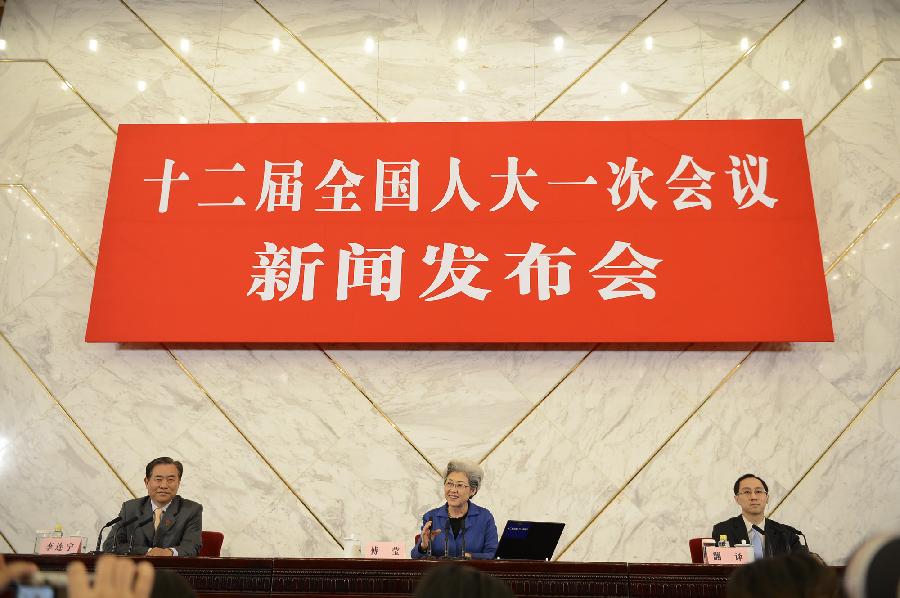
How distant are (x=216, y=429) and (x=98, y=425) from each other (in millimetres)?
594

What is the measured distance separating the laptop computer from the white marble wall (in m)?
1.11

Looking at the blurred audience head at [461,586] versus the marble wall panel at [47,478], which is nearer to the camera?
the blurred audience head at [461,586]

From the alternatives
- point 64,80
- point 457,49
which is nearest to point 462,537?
point 457,49

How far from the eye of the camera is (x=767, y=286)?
14.9ft

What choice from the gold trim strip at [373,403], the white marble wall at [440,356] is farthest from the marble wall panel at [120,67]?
the gold trim strip at [373,403]

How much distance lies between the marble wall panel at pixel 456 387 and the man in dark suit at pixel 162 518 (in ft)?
3.58

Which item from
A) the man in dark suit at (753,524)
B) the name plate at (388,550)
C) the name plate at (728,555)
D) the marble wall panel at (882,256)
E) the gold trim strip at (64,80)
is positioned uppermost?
the gold trim strip at (64,80)

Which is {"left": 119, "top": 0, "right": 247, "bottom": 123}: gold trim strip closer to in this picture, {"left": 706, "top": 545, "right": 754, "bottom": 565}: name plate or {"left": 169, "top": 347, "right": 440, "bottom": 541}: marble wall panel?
{"left": 169, "top": 347, "right": 440, "bottom": 541}: marble wall panel

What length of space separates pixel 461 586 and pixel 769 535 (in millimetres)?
3118

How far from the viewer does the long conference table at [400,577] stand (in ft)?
8.51

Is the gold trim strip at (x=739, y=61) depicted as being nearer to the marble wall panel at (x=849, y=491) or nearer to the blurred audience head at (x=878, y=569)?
the marble wall panel at (x=849, y=491)

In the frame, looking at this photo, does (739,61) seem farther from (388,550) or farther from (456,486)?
(388,550)

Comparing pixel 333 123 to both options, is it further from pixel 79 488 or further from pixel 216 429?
pixel 79 488

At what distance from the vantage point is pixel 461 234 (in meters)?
4.73
